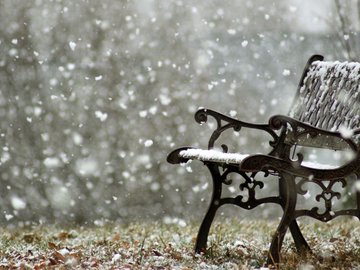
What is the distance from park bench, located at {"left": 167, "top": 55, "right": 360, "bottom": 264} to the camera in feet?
12.4

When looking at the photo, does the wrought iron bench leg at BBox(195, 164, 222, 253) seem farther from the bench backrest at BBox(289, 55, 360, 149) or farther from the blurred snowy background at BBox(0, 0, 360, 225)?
the blurred snowy background at BBox(0, 0, 360, 225)

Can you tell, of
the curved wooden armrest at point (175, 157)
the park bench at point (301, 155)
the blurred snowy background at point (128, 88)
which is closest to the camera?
the park bench at point (301, 155)

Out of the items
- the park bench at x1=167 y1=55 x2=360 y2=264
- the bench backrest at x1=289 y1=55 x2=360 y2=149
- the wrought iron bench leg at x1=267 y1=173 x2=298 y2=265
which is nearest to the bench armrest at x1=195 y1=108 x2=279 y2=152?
the park bench at x1=167 y1=55 x2=360 y2=264

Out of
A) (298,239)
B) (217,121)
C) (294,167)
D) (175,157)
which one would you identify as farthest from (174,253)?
(294,167)

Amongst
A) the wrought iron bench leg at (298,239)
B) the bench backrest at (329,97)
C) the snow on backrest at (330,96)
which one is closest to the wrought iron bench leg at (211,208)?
the wrought iron bench leg at (298,239)

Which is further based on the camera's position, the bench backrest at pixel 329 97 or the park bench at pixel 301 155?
the bench backrest at pixel 329 97

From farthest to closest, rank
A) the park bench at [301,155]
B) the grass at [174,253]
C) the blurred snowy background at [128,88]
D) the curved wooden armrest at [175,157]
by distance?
the blurred snowy background at [128,88]
the curved wooden armrest at [175,157]
the grass at [174,253]
the park bench at [301,155]

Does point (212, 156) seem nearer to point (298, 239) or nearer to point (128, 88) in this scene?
point (298, 239)

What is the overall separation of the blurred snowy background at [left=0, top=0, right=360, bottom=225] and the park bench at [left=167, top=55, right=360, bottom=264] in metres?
5.92

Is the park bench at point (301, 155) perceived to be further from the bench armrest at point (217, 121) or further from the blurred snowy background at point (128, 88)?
the blurred snowy background at point (128, 88)

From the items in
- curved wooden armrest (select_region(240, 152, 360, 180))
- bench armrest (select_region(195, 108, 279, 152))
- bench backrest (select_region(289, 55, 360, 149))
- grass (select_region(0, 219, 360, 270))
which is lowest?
grass (select_region(0, 219, 360, 270))

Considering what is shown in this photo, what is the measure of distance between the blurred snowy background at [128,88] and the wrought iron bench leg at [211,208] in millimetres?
6546

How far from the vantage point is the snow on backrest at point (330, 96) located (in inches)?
175

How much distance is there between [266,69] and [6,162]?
4.51 m
